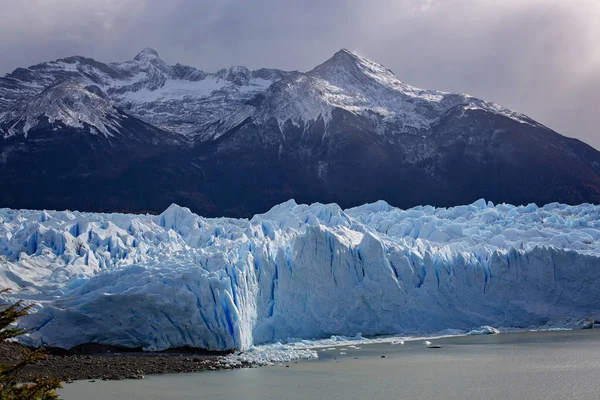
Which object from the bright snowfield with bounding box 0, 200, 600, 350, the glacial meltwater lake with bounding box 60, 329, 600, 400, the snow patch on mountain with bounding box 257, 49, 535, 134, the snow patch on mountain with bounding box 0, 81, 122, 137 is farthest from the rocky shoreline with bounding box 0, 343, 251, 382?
the snow patch on mountain with bounding box 0, 81, 122, 137

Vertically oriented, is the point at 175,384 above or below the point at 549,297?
below

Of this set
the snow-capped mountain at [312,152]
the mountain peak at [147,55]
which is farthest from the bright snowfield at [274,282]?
the mountain peak at [147,55]

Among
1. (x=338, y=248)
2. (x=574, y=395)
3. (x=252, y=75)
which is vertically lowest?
(x=574, y=395)

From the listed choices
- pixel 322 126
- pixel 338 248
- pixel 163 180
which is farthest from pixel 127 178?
pixel 338 248

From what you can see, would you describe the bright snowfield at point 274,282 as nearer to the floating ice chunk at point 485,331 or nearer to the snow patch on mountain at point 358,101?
the floating ice chunk at point 485,331

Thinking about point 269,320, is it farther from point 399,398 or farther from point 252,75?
→ point 252,75

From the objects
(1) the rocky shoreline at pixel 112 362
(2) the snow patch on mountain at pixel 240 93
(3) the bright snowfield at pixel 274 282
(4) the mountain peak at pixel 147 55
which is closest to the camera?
(1) the rocky shoreline at pixel 112 362

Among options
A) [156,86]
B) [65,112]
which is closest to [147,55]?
[156,86]
